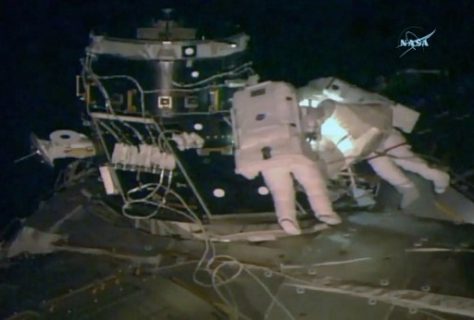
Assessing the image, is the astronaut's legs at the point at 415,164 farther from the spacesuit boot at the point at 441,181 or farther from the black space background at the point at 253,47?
the black space background at the point at 253,47

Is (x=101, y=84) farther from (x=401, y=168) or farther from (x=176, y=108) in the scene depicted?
(x=401, y=168)

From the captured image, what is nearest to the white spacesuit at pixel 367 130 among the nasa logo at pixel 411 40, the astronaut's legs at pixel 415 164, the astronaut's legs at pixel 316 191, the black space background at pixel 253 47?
the astronaut's legs at pixel 415 164

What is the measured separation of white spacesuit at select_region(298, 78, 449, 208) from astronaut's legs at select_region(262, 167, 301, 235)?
0.50 feet

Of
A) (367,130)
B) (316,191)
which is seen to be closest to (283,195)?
(316,191)

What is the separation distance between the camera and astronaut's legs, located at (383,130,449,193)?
6.72ft

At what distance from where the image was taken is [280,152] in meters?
1.79

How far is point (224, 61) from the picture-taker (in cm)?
203

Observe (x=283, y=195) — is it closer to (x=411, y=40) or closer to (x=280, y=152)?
(x=280, y=152)

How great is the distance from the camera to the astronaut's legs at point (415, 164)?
80.7 inches

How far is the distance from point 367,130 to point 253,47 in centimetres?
77

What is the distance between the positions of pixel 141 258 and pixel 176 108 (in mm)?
388

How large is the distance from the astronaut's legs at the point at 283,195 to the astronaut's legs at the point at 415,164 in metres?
0.32

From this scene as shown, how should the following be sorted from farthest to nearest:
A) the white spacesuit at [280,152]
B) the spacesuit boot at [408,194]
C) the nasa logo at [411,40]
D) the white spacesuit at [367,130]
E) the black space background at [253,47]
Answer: the nasa logo at [411,40] → the black space background at [253,47] → the spacesuit boot at [408,194] → the white spacesuit at [367,130] → the white spacesuit at [280,152]

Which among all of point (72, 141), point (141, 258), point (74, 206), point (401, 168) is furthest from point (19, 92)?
point (401, 168)
